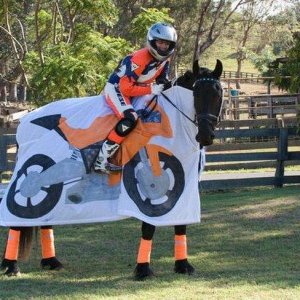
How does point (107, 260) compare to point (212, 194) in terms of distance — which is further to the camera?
point (212, 194)

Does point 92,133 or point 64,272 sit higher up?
point 92,133

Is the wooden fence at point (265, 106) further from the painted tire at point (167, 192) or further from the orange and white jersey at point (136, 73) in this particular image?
the painted tire at point (167, 192)

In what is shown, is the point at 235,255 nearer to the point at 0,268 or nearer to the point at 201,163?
Answer: the point at 201,163

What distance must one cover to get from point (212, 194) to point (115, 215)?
7.80m

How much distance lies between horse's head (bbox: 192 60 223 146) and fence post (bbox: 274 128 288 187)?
8.40 metres

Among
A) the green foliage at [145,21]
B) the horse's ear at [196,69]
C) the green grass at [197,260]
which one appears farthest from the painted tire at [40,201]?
the green foliage at [145,21]

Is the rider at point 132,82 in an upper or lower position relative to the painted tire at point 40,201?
upper

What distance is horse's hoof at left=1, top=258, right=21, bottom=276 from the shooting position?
695 centimetres

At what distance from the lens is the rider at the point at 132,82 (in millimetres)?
6688

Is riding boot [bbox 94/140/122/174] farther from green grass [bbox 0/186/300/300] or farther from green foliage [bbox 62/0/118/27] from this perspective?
green foliage [bbox 62/0/118/27]

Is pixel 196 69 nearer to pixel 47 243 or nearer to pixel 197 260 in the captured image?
pixel 197 260

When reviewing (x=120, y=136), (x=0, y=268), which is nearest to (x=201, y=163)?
(x=120, y=136)

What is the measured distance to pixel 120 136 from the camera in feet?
22.0

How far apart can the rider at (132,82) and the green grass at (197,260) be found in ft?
3.80
